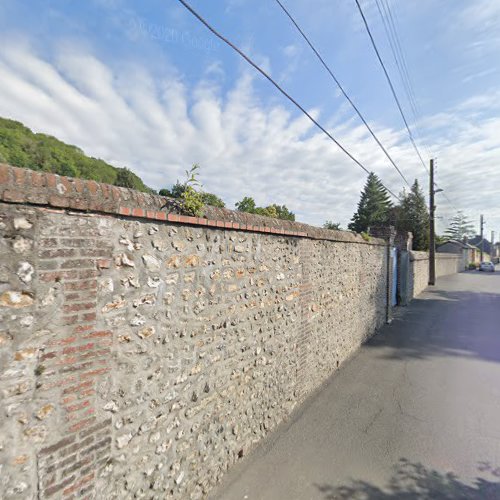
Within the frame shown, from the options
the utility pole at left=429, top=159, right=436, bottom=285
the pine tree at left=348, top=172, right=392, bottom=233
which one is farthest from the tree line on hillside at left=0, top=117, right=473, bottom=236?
the utility pole at left=429, top=159, right=436, bottom=285

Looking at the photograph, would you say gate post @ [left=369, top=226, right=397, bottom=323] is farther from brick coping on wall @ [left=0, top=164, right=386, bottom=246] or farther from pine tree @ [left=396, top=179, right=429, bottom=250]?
pine tree @ [left=396, top=179, right=429, bottom=250]

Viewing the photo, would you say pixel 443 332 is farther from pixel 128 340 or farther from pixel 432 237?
pixel 432 237

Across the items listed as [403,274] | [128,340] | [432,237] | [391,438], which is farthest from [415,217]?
[128,340]

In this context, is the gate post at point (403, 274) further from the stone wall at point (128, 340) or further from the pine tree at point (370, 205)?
the pine tree at point (370, 205)

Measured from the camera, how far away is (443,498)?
10.2ft

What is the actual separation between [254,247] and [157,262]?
1510 mm

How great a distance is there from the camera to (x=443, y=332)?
9.40 m

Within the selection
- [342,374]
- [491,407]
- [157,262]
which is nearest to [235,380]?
[157,262]

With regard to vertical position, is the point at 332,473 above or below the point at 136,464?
below

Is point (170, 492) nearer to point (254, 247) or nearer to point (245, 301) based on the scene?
point (245, 301)

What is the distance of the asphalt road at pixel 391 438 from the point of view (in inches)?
128

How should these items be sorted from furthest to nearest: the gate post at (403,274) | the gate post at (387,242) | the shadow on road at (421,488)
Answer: the gate post at (403,274), the gate post at (387,242), the shadow on road at (421,488)

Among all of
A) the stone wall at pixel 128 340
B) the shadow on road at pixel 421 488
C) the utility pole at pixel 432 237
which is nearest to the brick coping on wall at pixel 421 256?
the utility pole at pixel 432 237

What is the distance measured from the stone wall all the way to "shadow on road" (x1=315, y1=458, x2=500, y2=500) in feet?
3.91
